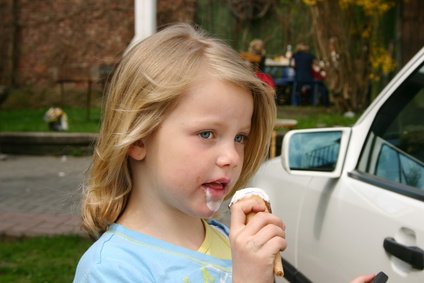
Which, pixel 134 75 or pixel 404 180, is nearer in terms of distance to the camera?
pixel 134 75

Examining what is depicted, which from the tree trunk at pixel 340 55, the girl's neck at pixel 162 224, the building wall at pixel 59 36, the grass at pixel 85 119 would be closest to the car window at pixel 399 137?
the girl's neck at pixel 162 224

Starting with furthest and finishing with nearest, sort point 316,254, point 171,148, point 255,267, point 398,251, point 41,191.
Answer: point 41,191
point 316,254
point 398,251
point 171,148
point 255,267

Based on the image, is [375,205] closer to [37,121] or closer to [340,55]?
[340,55]

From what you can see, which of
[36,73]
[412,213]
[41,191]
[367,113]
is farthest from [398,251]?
[36,73]

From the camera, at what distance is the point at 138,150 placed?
159 centimetres

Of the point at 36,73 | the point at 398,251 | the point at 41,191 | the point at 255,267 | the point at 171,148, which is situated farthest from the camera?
the point at 36,73

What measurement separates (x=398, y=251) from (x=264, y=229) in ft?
2.59

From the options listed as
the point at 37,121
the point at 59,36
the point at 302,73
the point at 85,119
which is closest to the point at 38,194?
the point at 85,119

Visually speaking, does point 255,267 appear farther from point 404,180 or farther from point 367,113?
point 367,113

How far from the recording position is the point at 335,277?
246 cm

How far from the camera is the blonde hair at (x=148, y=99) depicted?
1537 millimetres

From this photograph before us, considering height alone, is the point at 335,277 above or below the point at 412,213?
below

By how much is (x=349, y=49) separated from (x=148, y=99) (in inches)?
472

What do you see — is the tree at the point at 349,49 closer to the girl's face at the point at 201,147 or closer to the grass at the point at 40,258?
the grass at the point at 40,258
